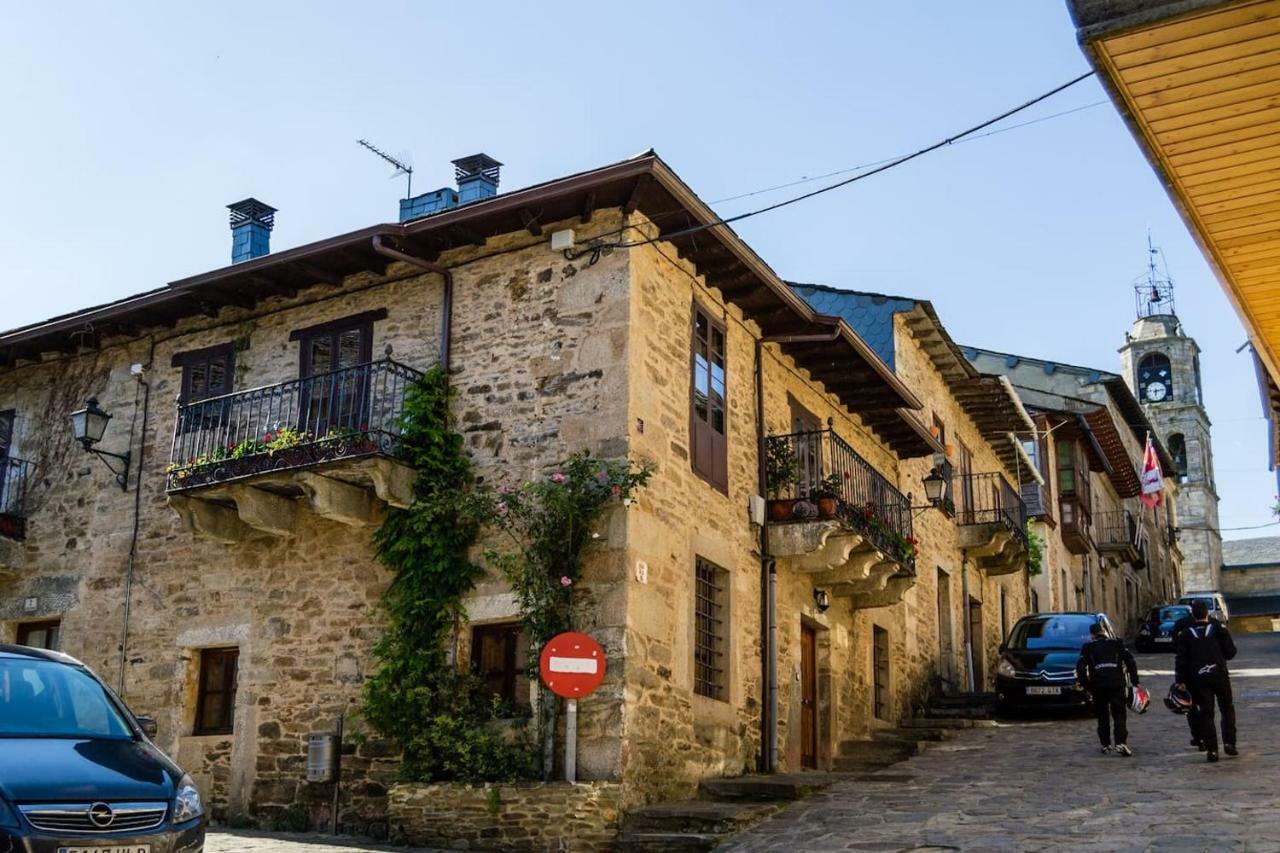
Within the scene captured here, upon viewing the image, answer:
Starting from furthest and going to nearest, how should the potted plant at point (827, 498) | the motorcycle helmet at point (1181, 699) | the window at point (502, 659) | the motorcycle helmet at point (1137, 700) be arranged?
the potted plant at point (827, 498)
the motorcycle helmet at point (1137, 700)
the motorcycle helmet at point (1181, 699)
the window at point (502, 659)

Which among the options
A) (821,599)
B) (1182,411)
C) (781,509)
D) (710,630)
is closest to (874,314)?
(821,599)

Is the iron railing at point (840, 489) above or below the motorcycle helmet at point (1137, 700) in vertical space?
above

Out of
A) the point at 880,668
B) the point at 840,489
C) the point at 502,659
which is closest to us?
the point at 502,659

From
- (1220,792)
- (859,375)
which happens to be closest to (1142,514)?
(859,375)

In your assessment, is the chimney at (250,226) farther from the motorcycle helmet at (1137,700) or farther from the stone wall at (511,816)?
the motorcycle helmet at (1137,700)

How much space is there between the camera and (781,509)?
15398mm

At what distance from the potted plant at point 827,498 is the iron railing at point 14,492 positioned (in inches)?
379

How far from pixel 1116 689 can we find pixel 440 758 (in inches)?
283

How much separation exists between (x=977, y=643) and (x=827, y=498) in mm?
11163

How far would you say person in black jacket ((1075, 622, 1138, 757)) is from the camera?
14.3m

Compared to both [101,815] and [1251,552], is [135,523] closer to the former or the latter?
[101,815]

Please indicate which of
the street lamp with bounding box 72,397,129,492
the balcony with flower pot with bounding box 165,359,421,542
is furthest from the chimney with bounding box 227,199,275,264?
the balcony with flower pot with bounding box 165,359,421,542

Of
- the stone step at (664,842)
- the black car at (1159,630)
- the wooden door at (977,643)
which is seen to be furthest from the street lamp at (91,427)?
the black car at (1159,630)

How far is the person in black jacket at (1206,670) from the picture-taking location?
12824mm
